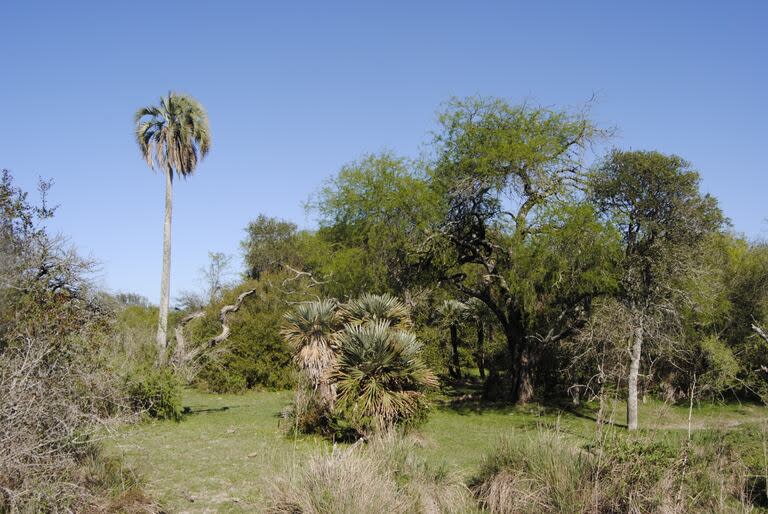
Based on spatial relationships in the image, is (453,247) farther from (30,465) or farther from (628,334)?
(30,465)

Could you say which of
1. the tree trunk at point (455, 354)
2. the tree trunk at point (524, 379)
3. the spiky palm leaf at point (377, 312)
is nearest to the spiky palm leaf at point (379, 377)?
the spiky palm leaf at point (377, 312)

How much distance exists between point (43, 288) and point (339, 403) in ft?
21.4

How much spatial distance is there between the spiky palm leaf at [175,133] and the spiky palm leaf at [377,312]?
15.0 m

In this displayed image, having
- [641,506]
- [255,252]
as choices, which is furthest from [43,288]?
[255,252]

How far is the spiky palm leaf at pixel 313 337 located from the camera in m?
16.0

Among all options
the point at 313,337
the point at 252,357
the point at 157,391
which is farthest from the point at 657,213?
the point at 252,357

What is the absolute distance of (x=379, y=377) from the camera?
1395cm

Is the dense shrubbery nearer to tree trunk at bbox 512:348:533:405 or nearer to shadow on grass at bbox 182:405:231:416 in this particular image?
shadow on grass at bbox 182:405:231:416

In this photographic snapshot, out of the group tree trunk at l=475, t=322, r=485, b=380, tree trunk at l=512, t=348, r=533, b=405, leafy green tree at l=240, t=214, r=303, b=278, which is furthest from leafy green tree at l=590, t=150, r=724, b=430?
leafy green tree at l=240, t=214, r=303, b=278

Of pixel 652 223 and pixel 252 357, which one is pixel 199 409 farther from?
pixel 652 223

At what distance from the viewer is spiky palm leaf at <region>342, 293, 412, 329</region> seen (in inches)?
637

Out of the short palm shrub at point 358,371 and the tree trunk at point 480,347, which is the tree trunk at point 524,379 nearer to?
the tree trunk at point 480,347

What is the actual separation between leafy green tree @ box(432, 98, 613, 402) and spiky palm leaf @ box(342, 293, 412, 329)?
169 inches

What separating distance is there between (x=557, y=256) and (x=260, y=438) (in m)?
10.3
